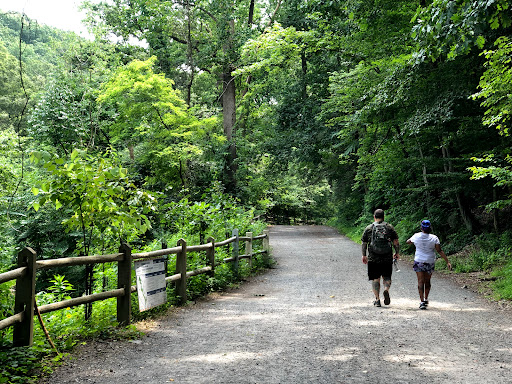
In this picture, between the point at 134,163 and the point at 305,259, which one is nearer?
the point at 305,259

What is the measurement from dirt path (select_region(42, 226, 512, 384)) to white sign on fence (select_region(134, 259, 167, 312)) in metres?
0.41

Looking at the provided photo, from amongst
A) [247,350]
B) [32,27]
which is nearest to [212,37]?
[32,27]

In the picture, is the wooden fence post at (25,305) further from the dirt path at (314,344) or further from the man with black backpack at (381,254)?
the man with black backpack at (381,254)

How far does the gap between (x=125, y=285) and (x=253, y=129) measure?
28.0 m

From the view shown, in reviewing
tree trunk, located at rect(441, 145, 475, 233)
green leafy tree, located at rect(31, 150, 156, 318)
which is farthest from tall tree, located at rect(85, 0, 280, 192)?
green leafy tree, located at rect(31, 150, 156, 318)

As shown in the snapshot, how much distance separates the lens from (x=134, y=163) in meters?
20.0

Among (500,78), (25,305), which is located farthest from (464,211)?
(25,305)

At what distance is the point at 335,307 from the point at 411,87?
8112 millimetres

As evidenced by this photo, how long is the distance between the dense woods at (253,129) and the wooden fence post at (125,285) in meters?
0.44

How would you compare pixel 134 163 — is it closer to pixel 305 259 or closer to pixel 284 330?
pixel 305 259

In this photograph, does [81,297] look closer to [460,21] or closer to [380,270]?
[380,270]

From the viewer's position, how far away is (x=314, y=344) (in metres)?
5.87

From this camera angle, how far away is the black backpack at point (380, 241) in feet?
28.5

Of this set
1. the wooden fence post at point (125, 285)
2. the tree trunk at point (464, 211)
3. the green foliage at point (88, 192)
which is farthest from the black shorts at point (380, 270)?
the tree trunk at point (464, 211)
